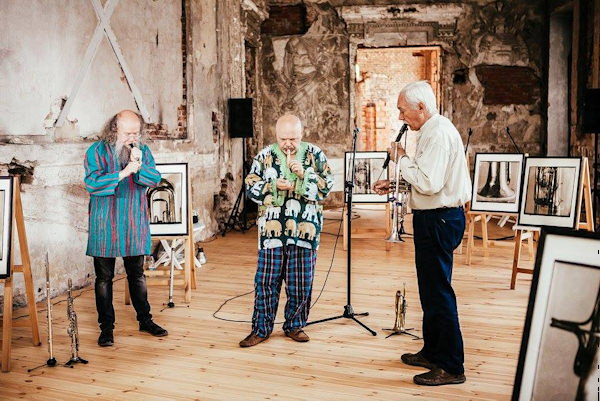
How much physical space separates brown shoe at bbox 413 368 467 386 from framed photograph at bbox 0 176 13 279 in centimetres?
262

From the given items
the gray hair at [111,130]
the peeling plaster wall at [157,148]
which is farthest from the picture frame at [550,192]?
the peeling plaster wall at [157,148]

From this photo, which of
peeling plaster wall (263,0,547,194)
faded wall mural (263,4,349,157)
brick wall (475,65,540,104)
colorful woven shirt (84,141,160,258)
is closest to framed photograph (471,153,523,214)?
colorful woven shirt (84,141,160,258)

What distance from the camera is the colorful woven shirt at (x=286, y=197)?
12.7 ft

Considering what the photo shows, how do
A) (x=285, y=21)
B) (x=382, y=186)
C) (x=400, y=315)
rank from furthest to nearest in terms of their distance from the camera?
(x=285, y=21)
(x=400, y=315)
(x=382, y=186)

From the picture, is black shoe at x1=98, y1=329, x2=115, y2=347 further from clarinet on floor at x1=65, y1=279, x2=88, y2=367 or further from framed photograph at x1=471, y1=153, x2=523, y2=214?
A: framed photograph at x1=471, y1=153, x2=523, y2=214

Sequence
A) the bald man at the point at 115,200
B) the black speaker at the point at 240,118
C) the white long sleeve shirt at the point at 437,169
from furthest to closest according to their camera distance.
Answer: the black speaker at the point at 240,118
the bald man at the point at 115,200
the white long sleeve shirt at the point at 437,169

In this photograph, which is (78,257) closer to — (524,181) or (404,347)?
(404,347)

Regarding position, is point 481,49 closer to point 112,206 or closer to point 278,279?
point 278,279

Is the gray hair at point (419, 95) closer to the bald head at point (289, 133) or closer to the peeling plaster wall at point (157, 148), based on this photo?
the bald head at point (289, 133)

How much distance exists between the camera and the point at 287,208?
390 centimetres

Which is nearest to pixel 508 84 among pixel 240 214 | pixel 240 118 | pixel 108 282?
pixel 240 118

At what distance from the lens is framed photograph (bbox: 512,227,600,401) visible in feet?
5.33

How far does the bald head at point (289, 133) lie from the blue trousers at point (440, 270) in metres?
0.97

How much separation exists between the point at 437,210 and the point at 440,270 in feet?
1.07
